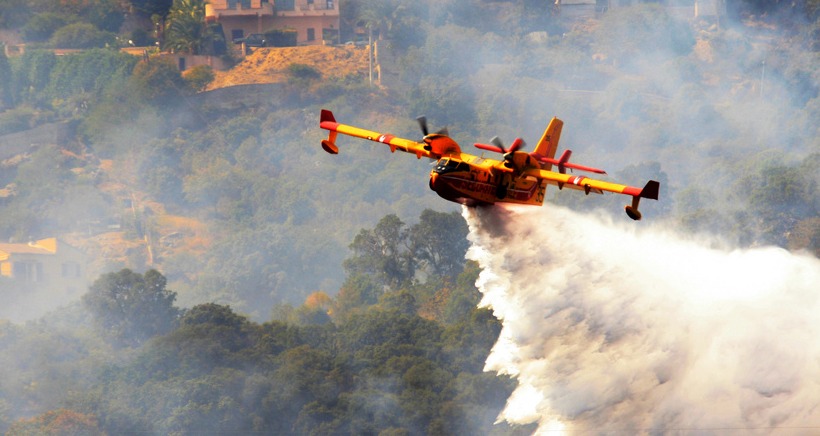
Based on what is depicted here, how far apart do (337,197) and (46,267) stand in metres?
30.2

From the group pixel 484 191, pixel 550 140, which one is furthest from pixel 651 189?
pixel 550 140

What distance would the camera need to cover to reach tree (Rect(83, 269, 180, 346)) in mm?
127562

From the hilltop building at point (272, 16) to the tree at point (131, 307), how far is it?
58.9 meters

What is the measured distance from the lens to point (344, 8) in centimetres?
19138

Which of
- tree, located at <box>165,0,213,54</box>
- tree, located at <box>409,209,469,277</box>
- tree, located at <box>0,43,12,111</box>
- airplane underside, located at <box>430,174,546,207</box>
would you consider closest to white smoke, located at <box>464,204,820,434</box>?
airplane underside, located at <box>430,174,546,207</box>

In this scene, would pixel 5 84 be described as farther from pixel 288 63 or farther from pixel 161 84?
pixel 288 63

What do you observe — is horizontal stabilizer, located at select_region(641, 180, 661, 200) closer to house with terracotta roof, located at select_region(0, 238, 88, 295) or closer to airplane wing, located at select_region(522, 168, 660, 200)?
airplane wing, located at select_region(522, 168, 660, 200)

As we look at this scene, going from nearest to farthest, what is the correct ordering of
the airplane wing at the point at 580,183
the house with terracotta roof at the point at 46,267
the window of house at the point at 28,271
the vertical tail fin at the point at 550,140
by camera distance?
the airplane wing at the point at 580,183 < the vertical tail fin at the point at 550,140 < the house with terracotta roof at the point at 46,267 < the window of house at the point at 28,271

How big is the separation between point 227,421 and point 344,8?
9585cm

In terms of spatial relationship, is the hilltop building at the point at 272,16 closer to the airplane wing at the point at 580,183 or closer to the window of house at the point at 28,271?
the window of house at the point at 28,271

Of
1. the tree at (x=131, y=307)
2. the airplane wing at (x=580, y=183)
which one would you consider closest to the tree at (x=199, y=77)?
the tree at (x=131, y=307)

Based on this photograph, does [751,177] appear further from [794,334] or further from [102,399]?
[794,334]

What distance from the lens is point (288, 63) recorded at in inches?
7259

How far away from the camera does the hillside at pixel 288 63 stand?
183 meters
